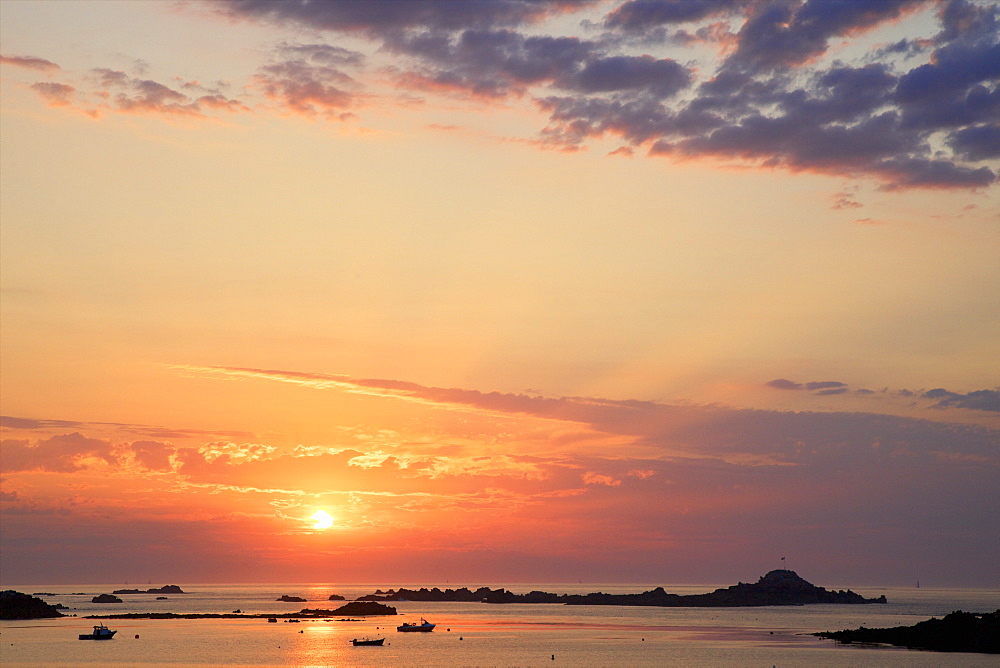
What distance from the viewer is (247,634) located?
555 ft

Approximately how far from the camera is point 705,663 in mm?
117000

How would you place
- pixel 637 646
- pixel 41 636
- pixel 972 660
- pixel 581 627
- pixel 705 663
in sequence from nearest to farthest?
pixel 972 660, pixel 705 663, pixel 637 646, pixel 41 636, pixel 581 627

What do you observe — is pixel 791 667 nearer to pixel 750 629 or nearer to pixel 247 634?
pixel 750 629

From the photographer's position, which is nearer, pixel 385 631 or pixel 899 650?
pixel 899 650

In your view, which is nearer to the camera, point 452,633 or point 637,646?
point 637,646

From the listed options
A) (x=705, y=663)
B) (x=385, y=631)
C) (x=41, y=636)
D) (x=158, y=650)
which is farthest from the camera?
(x=385, y=631)

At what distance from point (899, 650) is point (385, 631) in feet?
318

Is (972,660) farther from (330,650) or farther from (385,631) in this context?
(385,631)

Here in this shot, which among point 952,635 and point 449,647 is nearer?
point 952,635

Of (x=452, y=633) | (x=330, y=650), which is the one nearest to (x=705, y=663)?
(x=330, y=650)

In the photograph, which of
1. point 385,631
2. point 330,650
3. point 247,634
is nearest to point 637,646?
point 330,650

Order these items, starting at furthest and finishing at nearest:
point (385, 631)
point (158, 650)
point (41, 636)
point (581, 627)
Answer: point (581, 627) < point (385, 631) < point (41, 636) < point (158, 650)

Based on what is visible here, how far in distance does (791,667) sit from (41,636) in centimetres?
11784

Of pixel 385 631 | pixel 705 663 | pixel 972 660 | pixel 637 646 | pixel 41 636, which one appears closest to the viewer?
pixel 972 660
